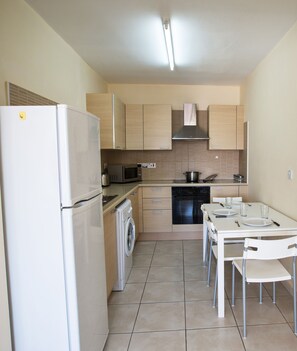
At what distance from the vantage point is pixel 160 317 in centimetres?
206

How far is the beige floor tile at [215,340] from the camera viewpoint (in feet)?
5.62

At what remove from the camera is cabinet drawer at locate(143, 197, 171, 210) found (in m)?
3.94

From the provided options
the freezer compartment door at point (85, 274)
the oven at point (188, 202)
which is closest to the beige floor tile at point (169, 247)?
the oven at point (188, 202)

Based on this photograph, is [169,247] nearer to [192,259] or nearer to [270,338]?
[192,259]

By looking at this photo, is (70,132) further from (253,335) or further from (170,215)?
(170,215)

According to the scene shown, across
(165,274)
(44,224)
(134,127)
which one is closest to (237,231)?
(165,274)

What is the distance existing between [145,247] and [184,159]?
1.72m

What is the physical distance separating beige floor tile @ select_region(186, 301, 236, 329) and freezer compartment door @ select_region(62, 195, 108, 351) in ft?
2.49

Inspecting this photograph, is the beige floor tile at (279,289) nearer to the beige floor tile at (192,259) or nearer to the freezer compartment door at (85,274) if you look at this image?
the beige floor tile at (192,259)

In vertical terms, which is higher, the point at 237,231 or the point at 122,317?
the point at 237,231

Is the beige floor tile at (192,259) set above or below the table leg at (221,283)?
below

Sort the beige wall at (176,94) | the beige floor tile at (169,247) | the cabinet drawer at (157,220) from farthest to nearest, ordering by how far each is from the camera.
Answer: the beige wall at (176,94)
the cabinet drawer at (157,220)
the beige floor tile at (169,247)

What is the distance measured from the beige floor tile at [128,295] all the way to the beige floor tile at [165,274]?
0.20 metres

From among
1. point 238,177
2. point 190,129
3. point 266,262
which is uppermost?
point 190,129
